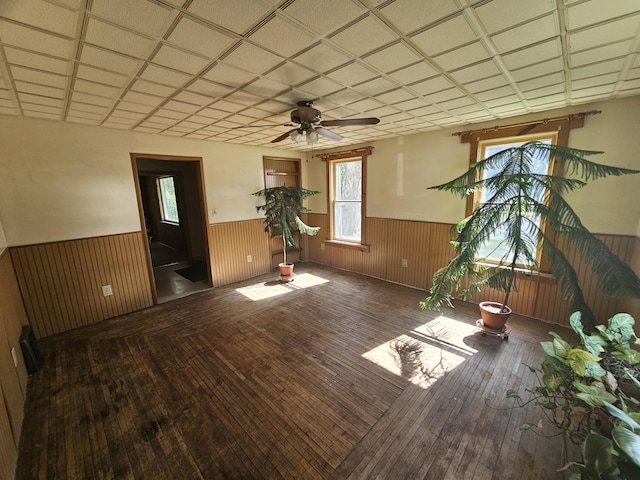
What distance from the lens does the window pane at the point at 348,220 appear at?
17.3 feet

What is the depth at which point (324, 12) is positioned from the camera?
1.30 meters

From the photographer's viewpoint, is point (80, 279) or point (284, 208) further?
point (284, 208)

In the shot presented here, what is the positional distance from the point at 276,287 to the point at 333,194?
2.34 m

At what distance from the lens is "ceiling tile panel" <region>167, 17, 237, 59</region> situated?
1.39 m

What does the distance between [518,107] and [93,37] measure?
385cm

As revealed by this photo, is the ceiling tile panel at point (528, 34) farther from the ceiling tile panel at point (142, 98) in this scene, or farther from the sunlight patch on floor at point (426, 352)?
the ceiling tile panel at point (142, 98)

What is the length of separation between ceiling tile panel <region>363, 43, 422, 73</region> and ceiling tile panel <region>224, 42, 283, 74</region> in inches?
25.9

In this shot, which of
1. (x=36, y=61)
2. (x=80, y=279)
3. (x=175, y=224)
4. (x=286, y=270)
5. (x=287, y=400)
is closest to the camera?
(x=36, y=61)

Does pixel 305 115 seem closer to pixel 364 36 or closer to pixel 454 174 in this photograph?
pixel 364 36

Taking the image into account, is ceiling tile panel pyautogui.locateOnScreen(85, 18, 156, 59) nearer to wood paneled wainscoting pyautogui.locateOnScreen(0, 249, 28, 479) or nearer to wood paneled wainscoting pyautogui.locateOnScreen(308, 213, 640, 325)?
wood paneled wainscoting pyautogui.locateOnScreen(0, 249, 28, 479)

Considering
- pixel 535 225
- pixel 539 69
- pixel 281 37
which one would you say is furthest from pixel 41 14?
pixel 535 225

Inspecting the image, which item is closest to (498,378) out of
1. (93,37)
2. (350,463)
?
(350,463)

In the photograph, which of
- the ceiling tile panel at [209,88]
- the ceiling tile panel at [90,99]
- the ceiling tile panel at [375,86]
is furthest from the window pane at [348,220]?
the ceiling tile panel at [90,99]

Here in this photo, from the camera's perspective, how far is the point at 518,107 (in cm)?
289
